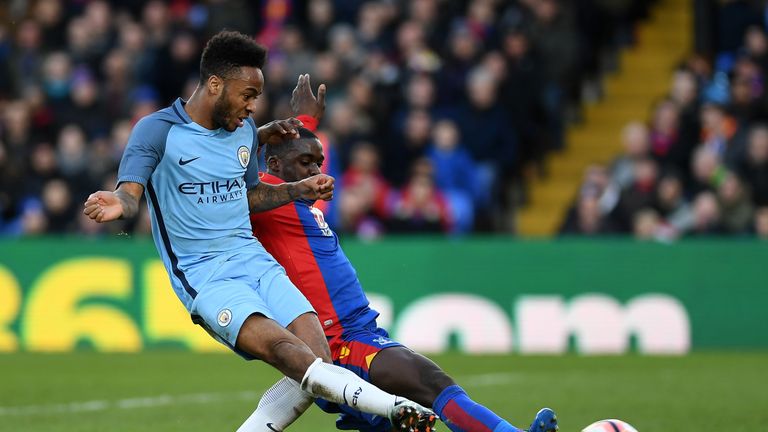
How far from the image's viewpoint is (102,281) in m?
15.4

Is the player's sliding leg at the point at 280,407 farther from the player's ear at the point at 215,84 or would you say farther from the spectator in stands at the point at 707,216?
the spectator in stands at the point at 707,216

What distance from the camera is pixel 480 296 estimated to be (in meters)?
15.0

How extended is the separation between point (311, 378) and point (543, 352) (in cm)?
842

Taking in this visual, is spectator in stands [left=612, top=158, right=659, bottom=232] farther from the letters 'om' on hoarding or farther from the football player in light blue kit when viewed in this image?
the football player in light blue kit

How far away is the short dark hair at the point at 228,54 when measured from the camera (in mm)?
6918

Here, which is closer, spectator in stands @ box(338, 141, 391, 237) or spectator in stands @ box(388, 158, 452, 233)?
spectator in stands @ box(388, 158, 452, 233)

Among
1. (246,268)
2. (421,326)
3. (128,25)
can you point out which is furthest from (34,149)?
(246,268)

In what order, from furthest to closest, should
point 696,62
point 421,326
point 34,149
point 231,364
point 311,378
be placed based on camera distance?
point 34,149 < point 696,62 < point 421,326 < point 231,364 < point 311,378

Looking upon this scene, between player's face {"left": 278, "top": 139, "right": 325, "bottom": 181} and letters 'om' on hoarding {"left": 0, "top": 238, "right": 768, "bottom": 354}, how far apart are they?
24.6 feet

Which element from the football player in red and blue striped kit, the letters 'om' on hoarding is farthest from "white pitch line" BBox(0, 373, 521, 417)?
the football player in red and blue striped kit

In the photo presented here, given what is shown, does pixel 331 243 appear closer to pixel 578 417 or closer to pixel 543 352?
pixel 578 417

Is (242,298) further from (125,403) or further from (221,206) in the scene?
(125,403)

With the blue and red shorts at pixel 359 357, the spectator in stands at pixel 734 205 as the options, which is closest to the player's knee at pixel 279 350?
the blue and red shorts at pixel 359 357

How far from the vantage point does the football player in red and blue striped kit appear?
22.3 ft
